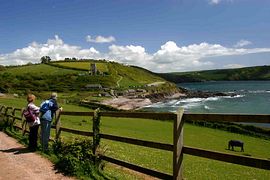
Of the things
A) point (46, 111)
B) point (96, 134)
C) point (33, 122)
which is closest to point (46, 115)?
point (46, 111)

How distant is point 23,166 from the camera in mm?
13203

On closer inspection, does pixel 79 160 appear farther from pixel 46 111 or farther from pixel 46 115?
pixel 46 111

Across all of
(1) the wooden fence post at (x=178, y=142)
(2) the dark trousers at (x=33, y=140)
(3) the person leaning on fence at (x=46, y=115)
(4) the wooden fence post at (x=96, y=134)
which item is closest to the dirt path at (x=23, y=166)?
(2) the dark trousers at (x=33, y=140)

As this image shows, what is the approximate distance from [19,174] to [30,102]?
5459 millimetres

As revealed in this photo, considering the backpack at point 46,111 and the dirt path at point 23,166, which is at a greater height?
the backpack at point 46,111

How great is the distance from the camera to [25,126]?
22.2 m

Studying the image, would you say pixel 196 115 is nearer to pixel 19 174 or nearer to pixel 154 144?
pixel 154 144

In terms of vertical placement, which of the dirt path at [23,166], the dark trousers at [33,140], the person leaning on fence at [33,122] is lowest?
the dirt path at [23,166]

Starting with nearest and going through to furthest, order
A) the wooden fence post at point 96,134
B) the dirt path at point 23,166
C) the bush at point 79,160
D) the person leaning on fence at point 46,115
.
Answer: the bush at point 79,160 < the dirt path at point 23,166 < the wooden fence post at point 96,134 < the person leaning on fence at point 46,115

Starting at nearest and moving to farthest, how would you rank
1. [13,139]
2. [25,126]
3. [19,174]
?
1. [19,174]
2. [13,139]
3. [25,126]

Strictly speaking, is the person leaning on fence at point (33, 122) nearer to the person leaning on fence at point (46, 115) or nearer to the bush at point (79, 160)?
the person leaning on fence at point (46, 115)

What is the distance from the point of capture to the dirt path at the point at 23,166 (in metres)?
11.8

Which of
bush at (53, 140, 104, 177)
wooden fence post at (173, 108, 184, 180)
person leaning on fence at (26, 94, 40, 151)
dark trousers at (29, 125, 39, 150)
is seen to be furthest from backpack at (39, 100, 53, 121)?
wooden fence post at (173, 108, 184, 180)

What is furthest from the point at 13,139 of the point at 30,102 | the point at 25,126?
the point at 30,102
